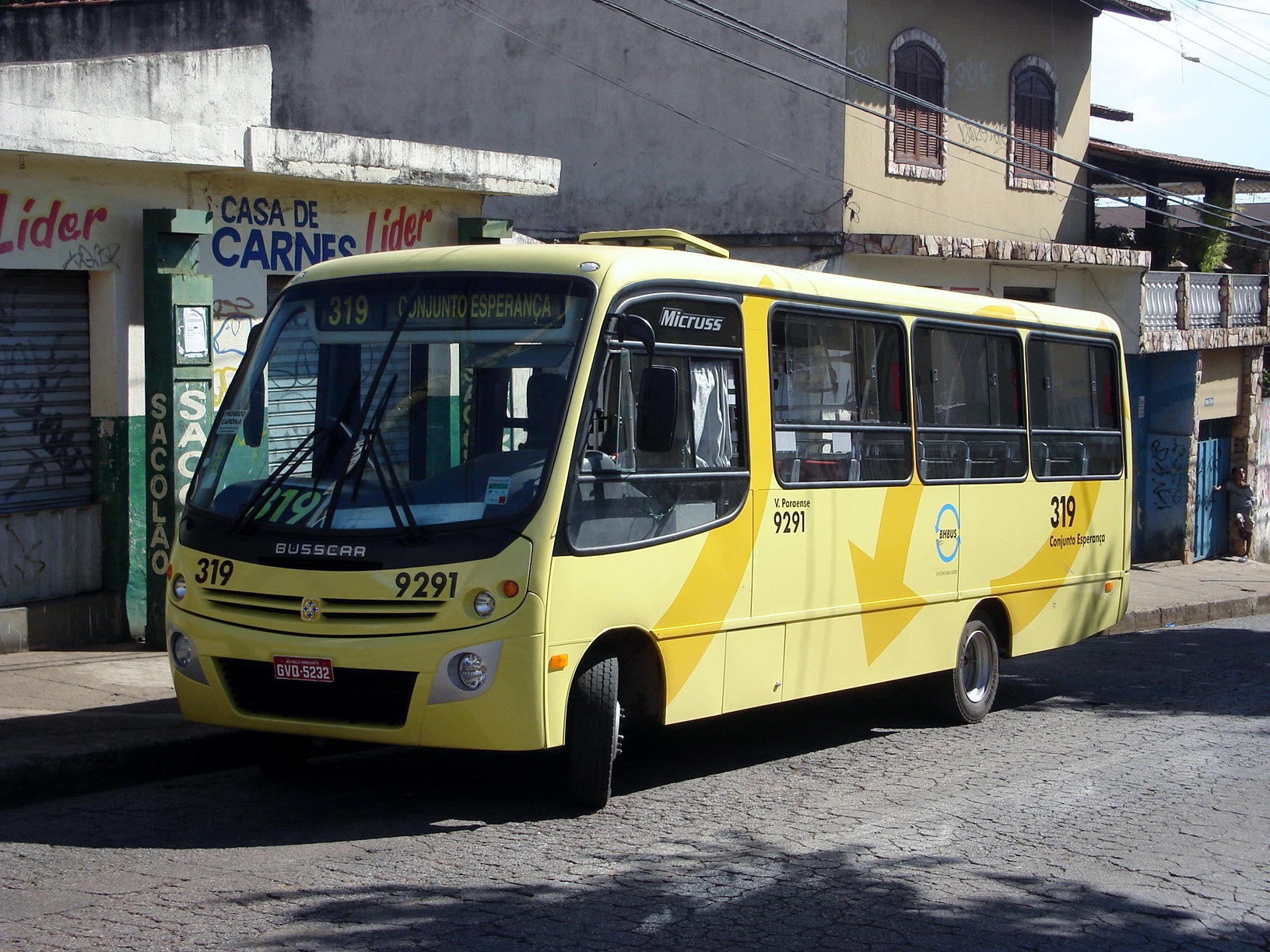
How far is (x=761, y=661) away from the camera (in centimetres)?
740

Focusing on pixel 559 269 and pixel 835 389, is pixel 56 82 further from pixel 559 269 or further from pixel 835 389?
pixel 835 389

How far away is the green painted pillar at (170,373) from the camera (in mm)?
10016

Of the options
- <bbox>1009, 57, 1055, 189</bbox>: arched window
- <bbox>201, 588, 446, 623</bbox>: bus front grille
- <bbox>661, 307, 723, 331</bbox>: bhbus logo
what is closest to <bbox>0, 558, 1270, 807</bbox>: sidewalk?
<bbox>201, 588, 446, 623</bbox>: bus front grille

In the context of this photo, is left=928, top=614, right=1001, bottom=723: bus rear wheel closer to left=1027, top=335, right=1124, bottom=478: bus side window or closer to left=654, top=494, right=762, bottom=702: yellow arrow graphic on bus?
left=1027, top=335, right=1124, bottom=478: bus side window

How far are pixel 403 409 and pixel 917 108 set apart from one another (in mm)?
15482

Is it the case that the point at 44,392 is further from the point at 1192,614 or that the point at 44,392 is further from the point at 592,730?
the point at 1192,614

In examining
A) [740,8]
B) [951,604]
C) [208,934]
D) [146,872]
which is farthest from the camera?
[740,8]

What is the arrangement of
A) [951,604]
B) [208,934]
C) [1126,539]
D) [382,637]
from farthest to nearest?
[1126,539]
[951,604]
[382,637]
[208,934]

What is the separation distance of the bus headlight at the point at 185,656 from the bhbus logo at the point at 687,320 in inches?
105

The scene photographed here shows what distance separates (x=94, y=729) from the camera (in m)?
7.60

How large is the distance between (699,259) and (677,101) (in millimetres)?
13424

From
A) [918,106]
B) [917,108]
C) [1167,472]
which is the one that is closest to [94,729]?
[918,106]

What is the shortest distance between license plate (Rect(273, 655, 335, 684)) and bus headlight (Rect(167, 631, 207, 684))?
454 mm

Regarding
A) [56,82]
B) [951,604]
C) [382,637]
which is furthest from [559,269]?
[56,82]
